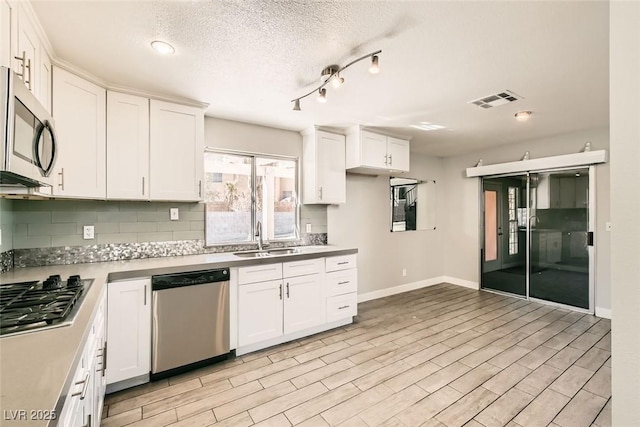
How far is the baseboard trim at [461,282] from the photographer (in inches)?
206

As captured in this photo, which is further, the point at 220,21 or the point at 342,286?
the point at 342,286

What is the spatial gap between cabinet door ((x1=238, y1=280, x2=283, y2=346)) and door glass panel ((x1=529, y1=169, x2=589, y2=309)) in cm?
406

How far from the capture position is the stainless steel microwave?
1.04 m

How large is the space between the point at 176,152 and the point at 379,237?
3217mm

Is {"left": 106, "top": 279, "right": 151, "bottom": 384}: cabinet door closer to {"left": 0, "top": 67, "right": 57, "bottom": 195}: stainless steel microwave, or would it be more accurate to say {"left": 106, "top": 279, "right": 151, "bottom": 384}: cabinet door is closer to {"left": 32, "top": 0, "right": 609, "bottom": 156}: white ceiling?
{"left": 0, "top": 67, "right": 57, "bottom": 195}: stainless steel microwave

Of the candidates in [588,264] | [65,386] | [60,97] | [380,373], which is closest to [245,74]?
[60,97]

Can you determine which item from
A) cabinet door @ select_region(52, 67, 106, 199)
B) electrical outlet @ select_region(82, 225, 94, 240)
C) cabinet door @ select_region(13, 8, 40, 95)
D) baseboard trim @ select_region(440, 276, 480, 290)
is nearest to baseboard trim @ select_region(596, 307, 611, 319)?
baseboard trim @ select_region(440, 276, 480, 290)

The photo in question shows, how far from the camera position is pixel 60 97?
2146 mm

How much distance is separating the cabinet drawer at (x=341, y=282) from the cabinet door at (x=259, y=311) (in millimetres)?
650

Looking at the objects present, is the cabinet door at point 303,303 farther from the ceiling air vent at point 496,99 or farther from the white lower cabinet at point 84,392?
the ceiling air vent at point 496,99

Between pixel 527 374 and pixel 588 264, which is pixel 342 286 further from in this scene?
pixel 588 264

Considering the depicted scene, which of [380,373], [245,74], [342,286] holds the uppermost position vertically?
[245,74]

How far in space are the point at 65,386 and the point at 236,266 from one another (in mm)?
1922

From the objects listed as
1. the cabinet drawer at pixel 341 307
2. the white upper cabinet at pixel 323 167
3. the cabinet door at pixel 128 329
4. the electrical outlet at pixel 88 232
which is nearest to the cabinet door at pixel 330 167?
the white upper cabinet at pixel 323 167
